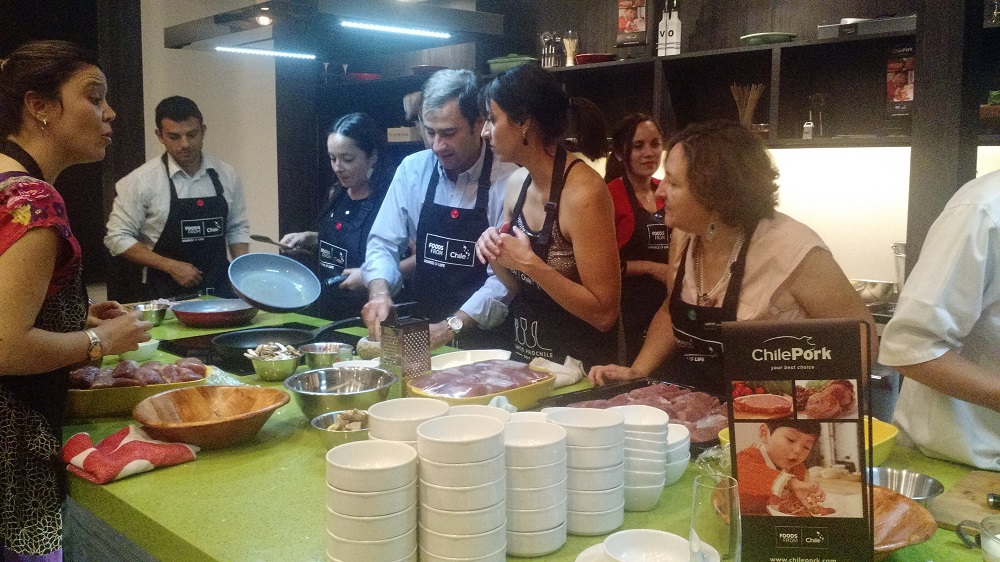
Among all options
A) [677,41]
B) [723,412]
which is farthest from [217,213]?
[723,412]

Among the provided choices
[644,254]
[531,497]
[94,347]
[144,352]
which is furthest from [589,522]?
[644,254]

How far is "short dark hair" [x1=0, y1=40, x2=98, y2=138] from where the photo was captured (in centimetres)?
186

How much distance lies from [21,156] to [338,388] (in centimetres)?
94

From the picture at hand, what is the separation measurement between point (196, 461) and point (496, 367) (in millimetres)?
765

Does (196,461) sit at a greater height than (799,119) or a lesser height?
lesser

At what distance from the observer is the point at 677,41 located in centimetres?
415

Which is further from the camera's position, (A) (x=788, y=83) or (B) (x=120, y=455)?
(A) (x=788, y=83)

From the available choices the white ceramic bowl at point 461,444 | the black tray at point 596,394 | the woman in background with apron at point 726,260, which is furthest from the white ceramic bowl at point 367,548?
the woman in background with apron at point 726,260

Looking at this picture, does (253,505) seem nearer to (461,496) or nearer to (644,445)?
(461,496)

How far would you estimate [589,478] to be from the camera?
128 cm

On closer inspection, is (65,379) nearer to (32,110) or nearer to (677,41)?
(32,110)

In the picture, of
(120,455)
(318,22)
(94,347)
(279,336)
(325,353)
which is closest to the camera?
(120,455)

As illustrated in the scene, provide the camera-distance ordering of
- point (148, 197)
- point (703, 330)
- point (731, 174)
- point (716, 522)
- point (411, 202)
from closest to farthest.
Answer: point (716, 522) < point (731, 174) < point (703, 330) < point (411, 202) < point (148, 197)

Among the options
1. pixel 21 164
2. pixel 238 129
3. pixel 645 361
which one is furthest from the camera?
pixel 238 129
